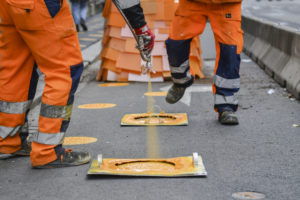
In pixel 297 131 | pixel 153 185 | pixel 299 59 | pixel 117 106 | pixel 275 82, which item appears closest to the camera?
pixel 153 185

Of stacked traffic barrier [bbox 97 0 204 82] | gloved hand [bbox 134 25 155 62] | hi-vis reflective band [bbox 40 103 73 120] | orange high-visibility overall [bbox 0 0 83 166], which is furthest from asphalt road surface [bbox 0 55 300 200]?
stacked traffic barrier [bbox 97 0 204 82]

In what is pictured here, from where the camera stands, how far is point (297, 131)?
14.3 feet

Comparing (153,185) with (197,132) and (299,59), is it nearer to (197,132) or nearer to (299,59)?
(197,132)

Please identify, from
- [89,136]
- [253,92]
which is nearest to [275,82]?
[253,92]

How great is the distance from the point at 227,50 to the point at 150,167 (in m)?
1.70

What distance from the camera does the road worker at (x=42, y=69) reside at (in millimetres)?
3344

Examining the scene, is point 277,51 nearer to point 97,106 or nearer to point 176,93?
point 176,93

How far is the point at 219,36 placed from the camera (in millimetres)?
4793

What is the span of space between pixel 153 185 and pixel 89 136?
4.68 feet

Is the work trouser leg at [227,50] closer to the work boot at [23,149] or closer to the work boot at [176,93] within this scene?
the work boot at [176,93]

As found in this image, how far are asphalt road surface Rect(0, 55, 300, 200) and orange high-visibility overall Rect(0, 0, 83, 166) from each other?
27cm

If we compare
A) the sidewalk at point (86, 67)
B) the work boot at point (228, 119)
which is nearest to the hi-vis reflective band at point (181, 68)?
the work boot at point (228, 119)

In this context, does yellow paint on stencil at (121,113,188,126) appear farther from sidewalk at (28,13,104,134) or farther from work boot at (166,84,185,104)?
sidewalk at (28,13,104,134)

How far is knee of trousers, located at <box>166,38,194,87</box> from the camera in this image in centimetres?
507
